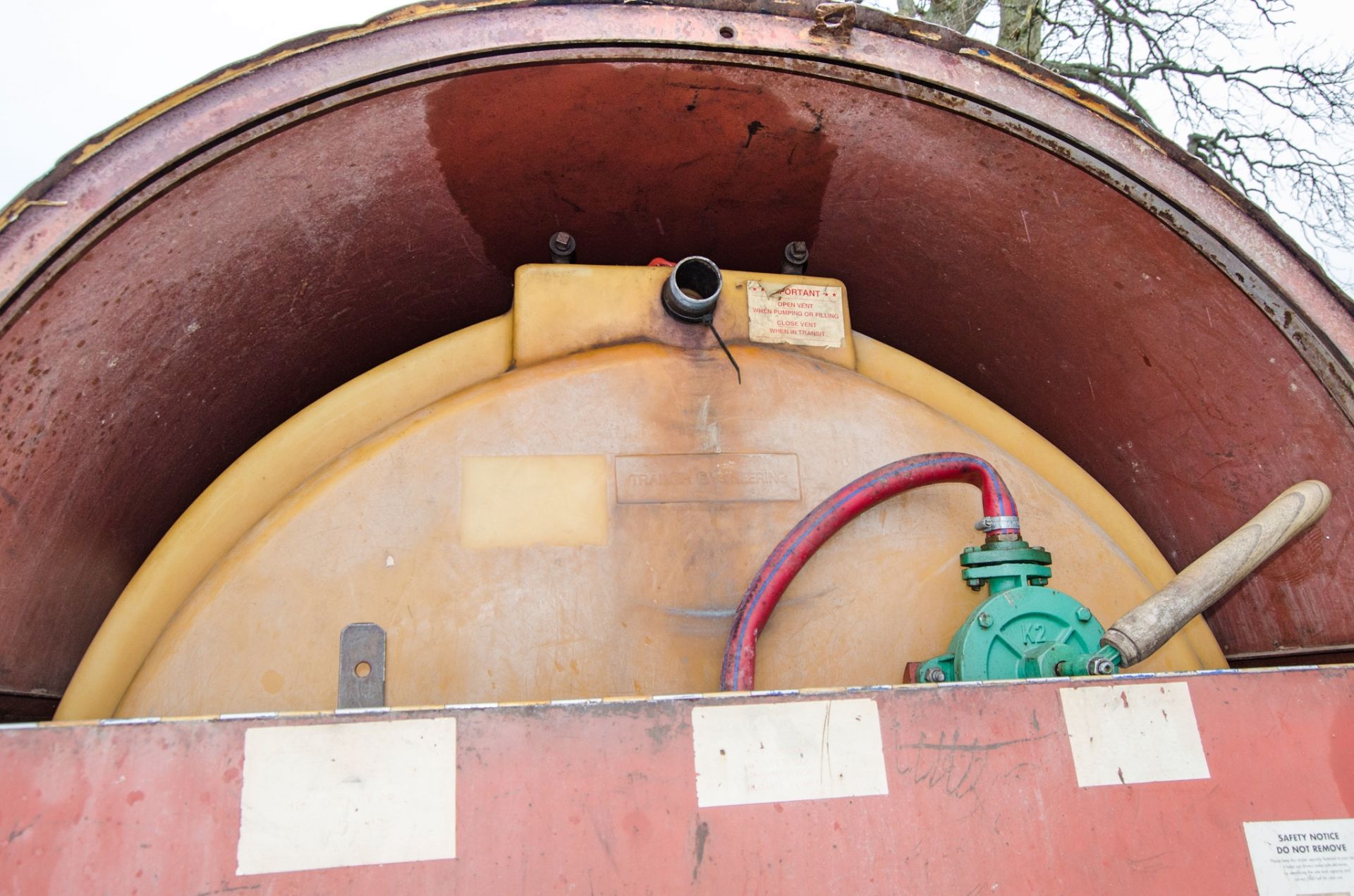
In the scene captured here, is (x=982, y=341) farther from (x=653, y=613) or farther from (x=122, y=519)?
(x=122, y=519)

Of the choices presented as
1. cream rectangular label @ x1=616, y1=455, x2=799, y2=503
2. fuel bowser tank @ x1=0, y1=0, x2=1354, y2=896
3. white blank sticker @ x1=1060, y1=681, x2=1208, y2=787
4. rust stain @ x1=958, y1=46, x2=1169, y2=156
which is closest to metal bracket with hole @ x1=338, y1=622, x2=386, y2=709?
fuel bowser tank @ x1=0, y1=0, x2=1354, y2=896

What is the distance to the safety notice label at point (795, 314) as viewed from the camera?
191cm

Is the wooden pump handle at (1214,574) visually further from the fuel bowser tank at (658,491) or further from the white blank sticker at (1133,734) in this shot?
the white blank sticker at (1133,734)

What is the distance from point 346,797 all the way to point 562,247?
1290 mm

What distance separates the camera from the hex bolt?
204 cm

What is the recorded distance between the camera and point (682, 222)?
219 centimetres

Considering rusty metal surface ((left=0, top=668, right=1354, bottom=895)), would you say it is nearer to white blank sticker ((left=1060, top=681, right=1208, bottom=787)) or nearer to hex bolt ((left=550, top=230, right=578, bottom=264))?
white blank sticker ((left=1060, top=681, right=1208, bottom=787))

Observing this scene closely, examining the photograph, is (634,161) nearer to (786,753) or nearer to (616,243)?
(616,243)

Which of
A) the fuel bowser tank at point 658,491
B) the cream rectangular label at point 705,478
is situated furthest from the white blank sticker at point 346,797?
the cream rectangular label at point 705,478

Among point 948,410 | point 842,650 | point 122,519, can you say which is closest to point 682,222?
point 948,410

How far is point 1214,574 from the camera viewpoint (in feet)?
4.82

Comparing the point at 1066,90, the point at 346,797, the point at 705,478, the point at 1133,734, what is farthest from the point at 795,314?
the point at 346,797

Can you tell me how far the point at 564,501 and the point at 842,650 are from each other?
0.54 m

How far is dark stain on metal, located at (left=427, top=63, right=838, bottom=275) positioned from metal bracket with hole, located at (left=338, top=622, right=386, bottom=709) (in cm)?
89
